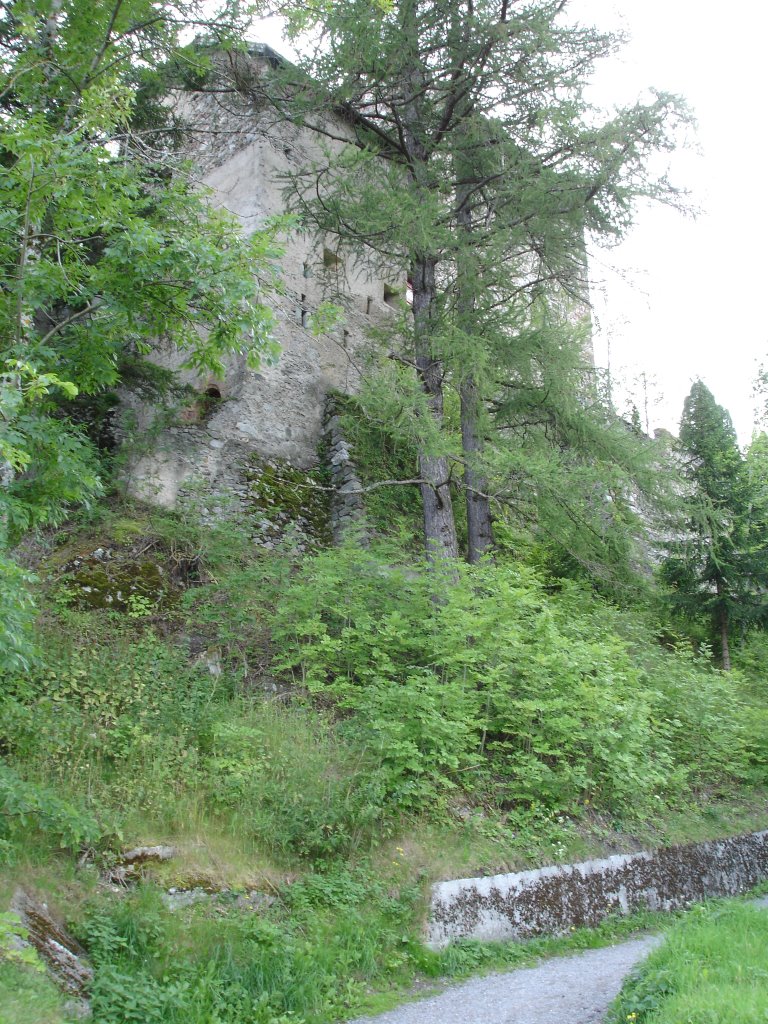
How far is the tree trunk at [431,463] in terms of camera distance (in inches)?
404

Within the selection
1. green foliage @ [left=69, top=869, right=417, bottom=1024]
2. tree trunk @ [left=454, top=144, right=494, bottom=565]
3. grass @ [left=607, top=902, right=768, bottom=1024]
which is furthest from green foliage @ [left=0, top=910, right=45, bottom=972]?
tree trunk @ [left=454, top=144, right=494, bottom=565]

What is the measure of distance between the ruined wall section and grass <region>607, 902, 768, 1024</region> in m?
7.44

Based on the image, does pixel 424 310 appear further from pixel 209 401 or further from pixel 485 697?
pixel 485 697

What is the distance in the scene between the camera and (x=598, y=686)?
764 centimetres

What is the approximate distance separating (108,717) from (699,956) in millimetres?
4307

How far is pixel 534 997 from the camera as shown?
4898 millimetres

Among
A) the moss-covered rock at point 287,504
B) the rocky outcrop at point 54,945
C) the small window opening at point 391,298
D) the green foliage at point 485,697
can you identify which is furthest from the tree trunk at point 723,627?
the rocky outcrop at point 54,945

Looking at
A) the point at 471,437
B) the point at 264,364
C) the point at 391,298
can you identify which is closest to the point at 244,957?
the point at 471,437

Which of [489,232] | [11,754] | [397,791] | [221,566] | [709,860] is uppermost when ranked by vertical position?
[489,232]

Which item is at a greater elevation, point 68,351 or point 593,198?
point 593,198

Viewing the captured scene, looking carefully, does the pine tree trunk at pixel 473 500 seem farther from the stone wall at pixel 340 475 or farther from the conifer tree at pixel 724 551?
the conifer tree at pixel 724 551

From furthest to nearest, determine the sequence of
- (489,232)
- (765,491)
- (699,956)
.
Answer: (765,491) → (489,232) → (699,956)

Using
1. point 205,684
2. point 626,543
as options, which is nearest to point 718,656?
point 626,543

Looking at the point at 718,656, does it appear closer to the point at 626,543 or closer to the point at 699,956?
the point at 626,543
